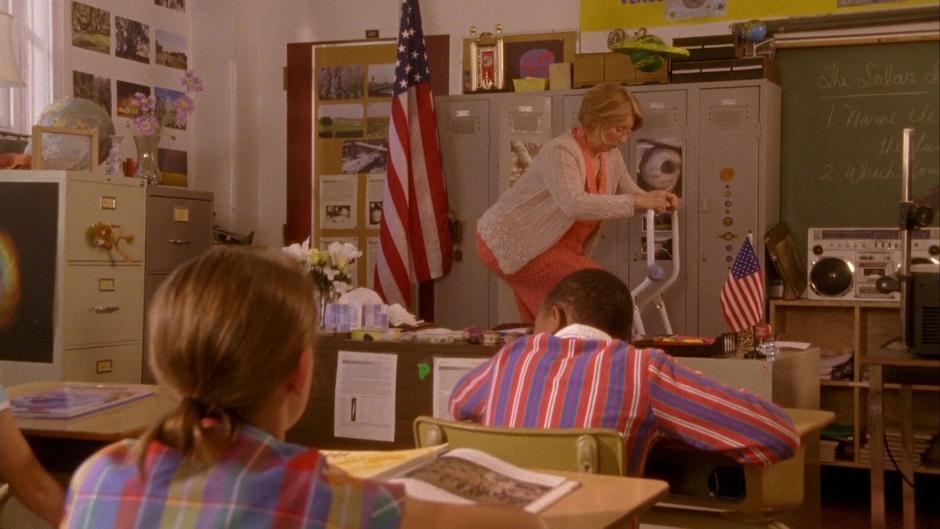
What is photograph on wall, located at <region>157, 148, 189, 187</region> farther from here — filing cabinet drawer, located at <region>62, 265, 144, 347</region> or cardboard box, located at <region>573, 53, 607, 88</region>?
cardboard box, located at <region>573, 53, 607, 88</region>

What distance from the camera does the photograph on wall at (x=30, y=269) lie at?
4629 mm

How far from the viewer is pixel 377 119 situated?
6258mm

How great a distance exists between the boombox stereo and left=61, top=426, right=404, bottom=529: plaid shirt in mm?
4265

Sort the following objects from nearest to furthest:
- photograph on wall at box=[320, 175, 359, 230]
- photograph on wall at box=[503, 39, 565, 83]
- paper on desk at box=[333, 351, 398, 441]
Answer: paper on desk at box=[333, 351, 398, 441] < photograph on wall at box=[503, 39, 565, 83] < photograph on wall at box=[320, 175, 359, 230]

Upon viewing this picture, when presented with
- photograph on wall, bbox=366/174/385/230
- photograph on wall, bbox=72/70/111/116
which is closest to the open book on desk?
photograph on wall, bbox=72/70/111/116

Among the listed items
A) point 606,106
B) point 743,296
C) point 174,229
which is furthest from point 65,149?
point 743,296

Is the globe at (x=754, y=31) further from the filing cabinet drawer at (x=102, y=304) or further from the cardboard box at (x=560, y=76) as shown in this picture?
the filing cabinet drawer at (x=102, y=304)

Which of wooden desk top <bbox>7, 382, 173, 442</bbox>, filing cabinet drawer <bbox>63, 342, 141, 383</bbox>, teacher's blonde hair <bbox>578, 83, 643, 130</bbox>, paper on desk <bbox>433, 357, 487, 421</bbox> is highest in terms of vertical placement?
teacher's blonde hair <bbox>578, 83, 643, 130</bbox>

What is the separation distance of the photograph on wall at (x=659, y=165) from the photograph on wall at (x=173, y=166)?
242 centimetres

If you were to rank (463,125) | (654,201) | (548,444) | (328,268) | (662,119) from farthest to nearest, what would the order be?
(463,125) → (662,119) → (654,201) → (328,268) → (548,444)

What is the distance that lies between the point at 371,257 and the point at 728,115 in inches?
80.4

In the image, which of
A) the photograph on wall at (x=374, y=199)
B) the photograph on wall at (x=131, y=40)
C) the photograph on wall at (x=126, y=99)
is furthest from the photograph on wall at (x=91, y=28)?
the photograph on wall at (x=374, y=199)

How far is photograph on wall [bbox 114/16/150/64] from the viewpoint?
574cm

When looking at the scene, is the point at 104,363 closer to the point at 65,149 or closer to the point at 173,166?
the point at 65,149
